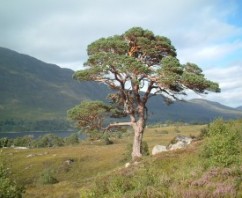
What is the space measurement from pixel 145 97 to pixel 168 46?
5.73 meters

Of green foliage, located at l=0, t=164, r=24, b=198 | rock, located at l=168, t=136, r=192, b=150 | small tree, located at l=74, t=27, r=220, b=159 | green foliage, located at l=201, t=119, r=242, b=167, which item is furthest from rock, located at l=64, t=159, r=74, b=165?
green foliage, located at l=0, t=164, r=24, b=198

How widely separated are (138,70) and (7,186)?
2069cm

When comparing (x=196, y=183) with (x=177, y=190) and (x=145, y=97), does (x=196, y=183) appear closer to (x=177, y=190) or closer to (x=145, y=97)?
(x=177, y=190)

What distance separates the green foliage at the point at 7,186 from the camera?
15.5 m

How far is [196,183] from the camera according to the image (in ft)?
38.3

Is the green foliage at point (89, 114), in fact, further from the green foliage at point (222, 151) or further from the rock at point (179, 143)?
the green foliage at point (222, 151)

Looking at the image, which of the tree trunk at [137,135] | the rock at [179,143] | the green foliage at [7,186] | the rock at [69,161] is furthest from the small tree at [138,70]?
the rock at [69,161]

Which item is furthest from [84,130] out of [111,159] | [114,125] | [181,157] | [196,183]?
[111,159]

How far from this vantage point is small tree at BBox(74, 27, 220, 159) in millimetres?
34719

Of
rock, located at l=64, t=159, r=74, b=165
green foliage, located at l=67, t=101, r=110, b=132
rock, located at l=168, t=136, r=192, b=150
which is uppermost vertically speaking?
green foliage, located at l=67, t=101, r=110, b=132

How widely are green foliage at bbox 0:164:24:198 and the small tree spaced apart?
771 inches

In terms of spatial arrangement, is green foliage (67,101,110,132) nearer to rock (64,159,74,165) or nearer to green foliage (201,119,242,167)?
green foliage (201,119,242,167)

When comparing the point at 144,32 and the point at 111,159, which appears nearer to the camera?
the point at 144,32

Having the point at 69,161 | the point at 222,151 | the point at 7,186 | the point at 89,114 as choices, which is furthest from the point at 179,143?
the point at 69,161
